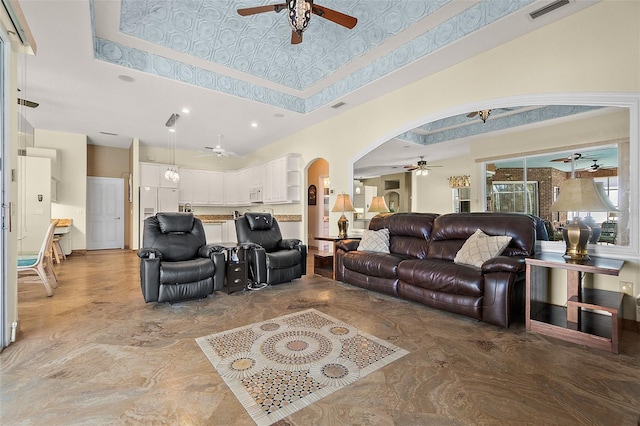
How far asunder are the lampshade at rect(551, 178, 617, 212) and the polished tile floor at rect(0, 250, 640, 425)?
1115mm

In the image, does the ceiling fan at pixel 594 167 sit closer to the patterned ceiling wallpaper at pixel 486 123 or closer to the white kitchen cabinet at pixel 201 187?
the patterned ceiling wallpaper at pixel 486 123

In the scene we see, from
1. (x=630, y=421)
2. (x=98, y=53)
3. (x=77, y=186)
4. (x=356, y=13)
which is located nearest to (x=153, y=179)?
(x=77, y=186)

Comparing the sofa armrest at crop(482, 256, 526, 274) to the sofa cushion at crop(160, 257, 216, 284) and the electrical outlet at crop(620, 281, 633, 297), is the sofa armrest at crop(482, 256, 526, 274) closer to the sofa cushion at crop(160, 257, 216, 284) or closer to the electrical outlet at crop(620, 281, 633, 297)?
the electrical outlet at crop(620, 281, 633, 297)

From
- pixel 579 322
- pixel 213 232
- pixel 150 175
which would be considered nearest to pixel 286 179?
pixel 213 232

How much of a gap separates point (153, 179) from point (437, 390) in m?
8.33

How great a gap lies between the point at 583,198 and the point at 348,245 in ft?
8.97

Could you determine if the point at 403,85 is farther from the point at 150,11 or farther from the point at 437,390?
the point at 437,390

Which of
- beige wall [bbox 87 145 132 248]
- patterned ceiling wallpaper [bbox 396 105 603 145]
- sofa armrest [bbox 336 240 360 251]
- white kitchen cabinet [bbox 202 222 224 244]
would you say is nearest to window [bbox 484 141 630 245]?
patterned ceiling wallpaper [bbox 396 105 603 145]

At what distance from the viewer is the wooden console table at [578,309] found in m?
2.26

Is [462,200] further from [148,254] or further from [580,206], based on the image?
[148,254]

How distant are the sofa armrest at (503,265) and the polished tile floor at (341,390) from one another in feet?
1.75

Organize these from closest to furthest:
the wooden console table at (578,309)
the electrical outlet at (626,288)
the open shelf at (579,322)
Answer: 1. the wooden console table at (578,309)
2. the open shelf at (579,322)
3. the electrical outlet at (626,288)

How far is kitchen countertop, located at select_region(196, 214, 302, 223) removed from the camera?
699 cm

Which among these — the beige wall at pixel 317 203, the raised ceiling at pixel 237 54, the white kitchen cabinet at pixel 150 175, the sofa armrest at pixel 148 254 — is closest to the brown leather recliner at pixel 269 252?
the sofa armrest at pixel 148 254
